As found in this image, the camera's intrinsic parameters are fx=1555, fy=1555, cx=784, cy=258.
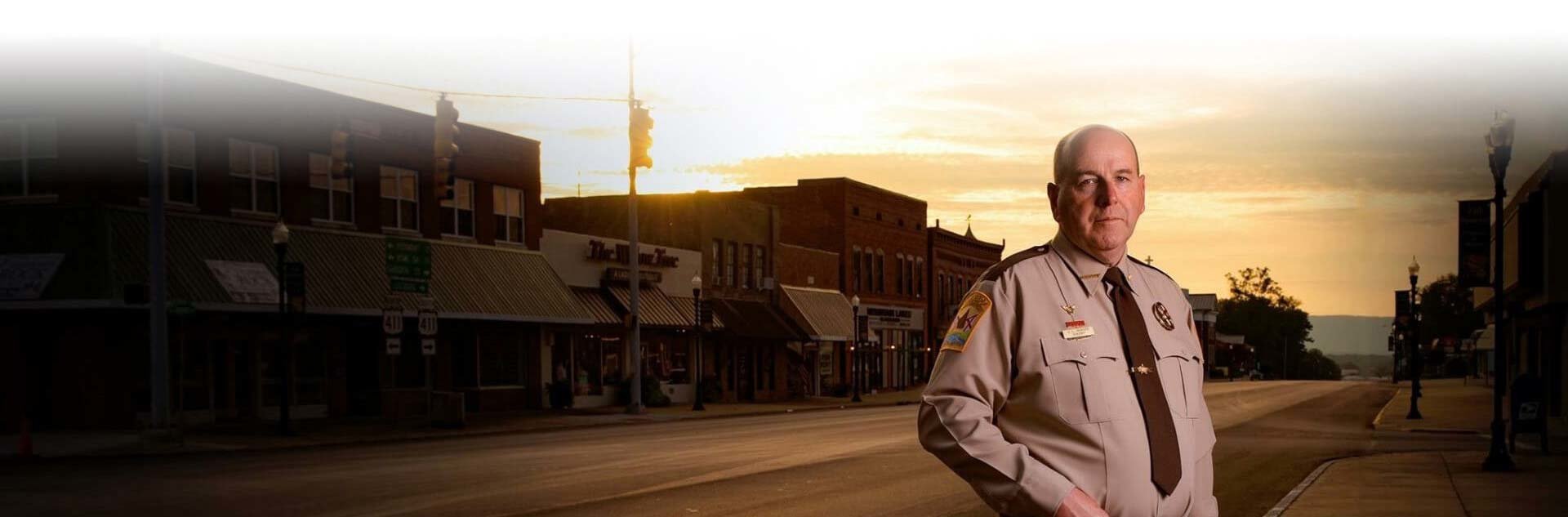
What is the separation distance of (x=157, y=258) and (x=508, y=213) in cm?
1718

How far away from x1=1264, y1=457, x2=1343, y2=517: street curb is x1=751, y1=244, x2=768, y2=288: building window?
34692mm

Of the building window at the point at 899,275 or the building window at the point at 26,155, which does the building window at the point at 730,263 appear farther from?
the building window at the point at 26,155

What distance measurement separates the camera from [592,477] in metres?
18.5

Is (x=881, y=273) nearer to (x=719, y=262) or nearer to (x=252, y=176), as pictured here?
(x=719, y=262)

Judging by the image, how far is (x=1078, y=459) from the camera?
11.1 ft

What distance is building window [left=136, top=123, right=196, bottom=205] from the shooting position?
3112 centimetres

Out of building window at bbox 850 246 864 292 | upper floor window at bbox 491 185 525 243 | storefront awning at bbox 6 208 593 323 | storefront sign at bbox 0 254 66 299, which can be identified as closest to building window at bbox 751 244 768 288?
building window at bbox 850 246 864 292

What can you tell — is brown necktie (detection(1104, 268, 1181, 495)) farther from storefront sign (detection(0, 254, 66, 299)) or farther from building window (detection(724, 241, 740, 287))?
building window (detection(724, 241, 740, 287))

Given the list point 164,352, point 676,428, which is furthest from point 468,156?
point 164,352

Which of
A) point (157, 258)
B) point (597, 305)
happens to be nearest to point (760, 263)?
point (597, 305)

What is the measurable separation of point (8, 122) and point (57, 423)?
236 inches

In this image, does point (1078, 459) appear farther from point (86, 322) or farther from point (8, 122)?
point (8, 122)

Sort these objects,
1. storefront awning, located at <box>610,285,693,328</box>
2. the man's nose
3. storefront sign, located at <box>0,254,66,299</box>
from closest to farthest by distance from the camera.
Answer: the man's nose < storefront sign, located at <box>0,254,66,299</box> < storefront awning, located at <box>610,285,693,328</box>

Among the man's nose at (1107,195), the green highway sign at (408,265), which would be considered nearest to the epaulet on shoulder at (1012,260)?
the man's nose at (1107,195)
